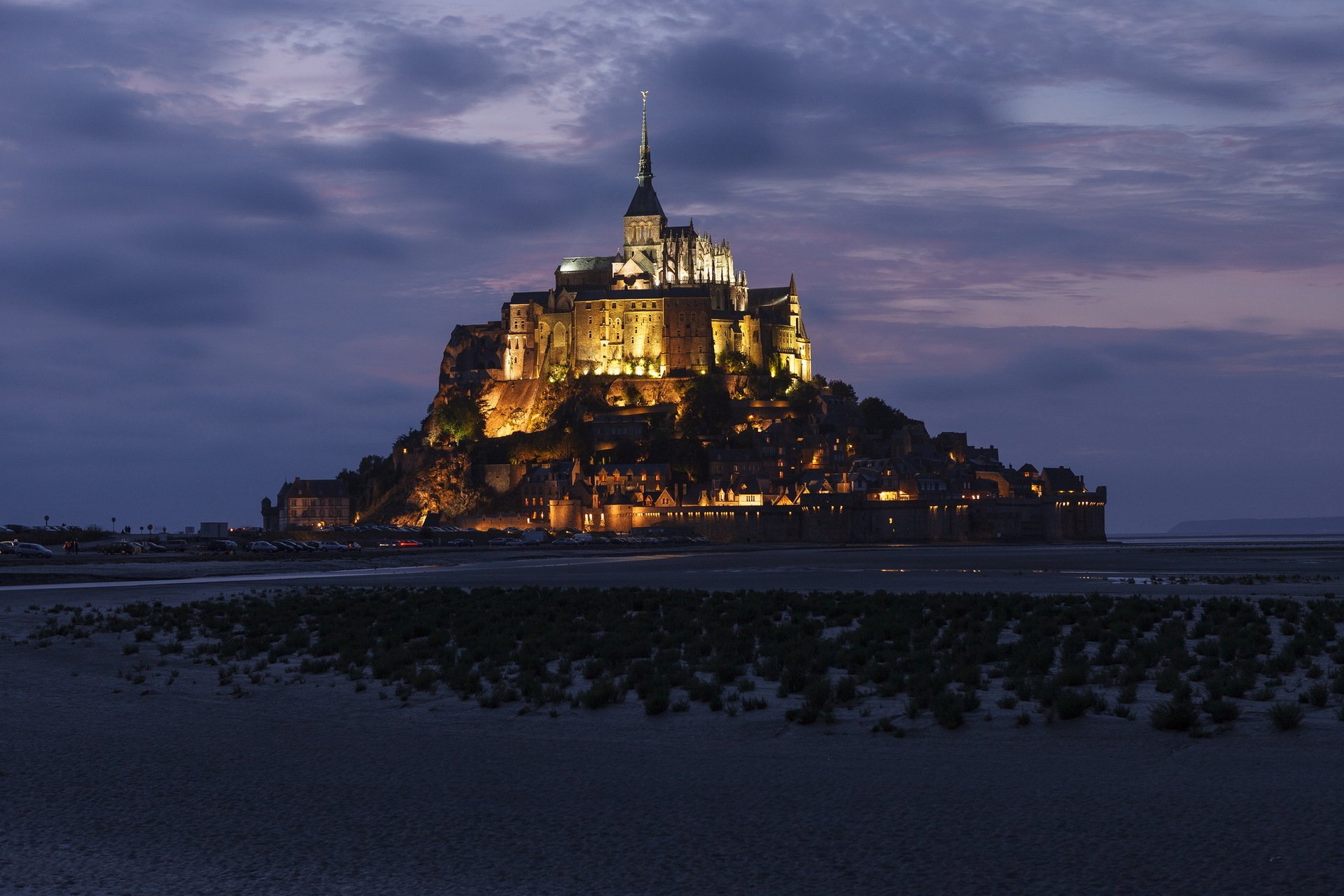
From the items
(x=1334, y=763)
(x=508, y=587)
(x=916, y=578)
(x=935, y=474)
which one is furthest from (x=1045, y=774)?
(x=935, y=474)

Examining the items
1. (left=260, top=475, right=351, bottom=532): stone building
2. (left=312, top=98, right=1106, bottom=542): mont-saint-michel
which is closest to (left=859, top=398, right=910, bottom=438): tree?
(left=312, top=98, right=1106, bottom=542): mont-saint-michel

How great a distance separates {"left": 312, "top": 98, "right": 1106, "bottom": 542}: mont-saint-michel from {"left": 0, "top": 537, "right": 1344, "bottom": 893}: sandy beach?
13056cm

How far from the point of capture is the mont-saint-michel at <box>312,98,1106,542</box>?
495 ft

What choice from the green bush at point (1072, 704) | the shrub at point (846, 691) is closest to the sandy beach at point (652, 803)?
the green bush at point (1072, 704)

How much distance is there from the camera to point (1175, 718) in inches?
595

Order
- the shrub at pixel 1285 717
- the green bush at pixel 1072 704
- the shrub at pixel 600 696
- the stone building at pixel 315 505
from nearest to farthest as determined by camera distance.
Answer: the shrub at pixel 1285 717
the green bush at pixel 1072 704
the shrub at pixel 600 696
the stone building at pixel 315 505

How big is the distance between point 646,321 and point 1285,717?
16738cm

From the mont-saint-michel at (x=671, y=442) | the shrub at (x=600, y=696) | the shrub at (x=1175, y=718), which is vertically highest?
the mont-saint-michel at (x=671, y=442)

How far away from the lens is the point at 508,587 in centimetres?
4956

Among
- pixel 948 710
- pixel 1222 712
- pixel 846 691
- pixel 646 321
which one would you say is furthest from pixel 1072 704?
pixel 646 321

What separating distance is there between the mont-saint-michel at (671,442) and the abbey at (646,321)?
25 cm

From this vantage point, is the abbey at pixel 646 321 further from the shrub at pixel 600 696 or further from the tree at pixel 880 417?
the shrub at pixel 600 696

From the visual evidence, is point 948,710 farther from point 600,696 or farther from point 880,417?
point 880,417

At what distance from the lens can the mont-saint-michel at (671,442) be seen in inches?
5940
